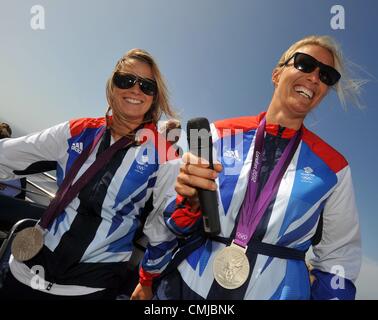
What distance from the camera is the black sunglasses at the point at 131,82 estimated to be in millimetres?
2115

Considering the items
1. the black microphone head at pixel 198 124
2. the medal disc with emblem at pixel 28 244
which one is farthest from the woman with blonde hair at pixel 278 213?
the medal disc with emblem at pixel 28 244

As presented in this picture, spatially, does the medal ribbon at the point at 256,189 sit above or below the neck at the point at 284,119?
below

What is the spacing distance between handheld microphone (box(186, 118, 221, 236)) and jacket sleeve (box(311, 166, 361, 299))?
726 millimetres

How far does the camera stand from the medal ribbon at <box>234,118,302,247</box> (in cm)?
147

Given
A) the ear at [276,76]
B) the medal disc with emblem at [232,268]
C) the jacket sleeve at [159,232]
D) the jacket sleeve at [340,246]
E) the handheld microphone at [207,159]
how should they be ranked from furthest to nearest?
the ear at [276,76]
the jacket sleeve at [159,232]
the jacket sleeve at [340,246]
the medal disc with emblem at [232,268]
the handheld microphone at [207,159]

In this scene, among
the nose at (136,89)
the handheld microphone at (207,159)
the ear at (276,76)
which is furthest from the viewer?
the nose at (136,89)

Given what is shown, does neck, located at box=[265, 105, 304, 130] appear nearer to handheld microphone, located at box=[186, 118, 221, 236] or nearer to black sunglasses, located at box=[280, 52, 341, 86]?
black sunglasses, located at box=[280, 52, 341, 86]

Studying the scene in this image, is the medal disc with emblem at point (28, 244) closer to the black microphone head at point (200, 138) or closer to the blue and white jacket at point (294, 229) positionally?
the blue and white jacket at point (294, 229)

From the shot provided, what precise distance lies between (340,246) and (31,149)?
6.38 ft

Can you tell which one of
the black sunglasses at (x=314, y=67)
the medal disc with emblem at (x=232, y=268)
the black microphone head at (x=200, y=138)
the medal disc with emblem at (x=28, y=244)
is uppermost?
the black sunglasses at (x=314, y=67)

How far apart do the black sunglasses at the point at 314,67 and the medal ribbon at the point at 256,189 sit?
0.42 m
